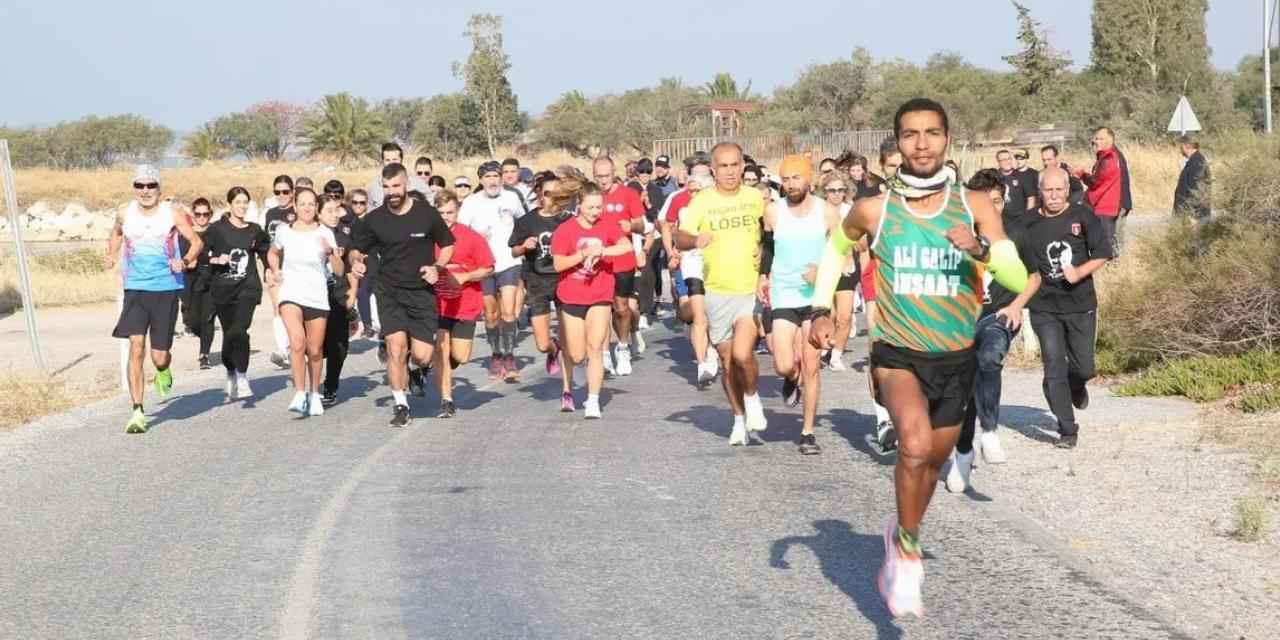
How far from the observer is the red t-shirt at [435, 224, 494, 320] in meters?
14.1

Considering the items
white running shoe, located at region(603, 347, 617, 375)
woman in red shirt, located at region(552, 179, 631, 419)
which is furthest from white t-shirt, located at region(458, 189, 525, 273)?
woman in red shirt, located at region(552, 179, 631, 419)

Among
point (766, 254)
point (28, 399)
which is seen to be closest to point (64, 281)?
point (28, 399)

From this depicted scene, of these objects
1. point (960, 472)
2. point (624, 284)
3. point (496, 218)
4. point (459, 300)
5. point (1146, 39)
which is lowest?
point (960, 472)

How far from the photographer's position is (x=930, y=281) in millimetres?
6664

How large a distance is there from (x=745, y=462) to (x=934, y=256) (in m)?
4.38

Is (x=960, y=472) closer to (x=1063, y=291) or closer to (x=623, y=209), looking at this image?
(x=1063, y=291)

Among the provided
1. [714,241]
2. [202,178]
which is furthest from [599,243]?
[202,178]

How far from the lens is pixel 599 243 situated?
43.5 feet

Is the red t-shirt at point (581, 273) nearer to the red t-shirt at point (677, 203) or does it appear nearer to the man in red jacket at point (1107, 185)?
the red t-shirt at point (677, 203)

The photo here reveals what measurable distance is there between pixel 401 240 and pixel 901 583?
7844 mm

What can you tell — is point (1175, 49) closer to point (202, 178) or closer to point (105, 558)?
point (202, 178)

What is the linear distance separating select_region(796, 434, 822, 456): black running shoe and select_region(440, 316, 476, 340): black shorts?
4.10 m

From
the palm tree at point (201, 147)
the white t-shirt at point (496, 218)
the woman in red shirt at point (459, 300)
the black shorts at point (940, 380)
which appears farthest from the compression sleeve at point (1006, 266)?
the palm tree at point (201, 147)

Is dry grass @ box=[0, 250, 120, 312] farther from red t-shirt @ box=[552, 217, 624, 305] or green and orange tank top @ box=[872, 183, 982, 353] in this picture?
green and orange tank top @ box=[872, 183, 982, 353]
